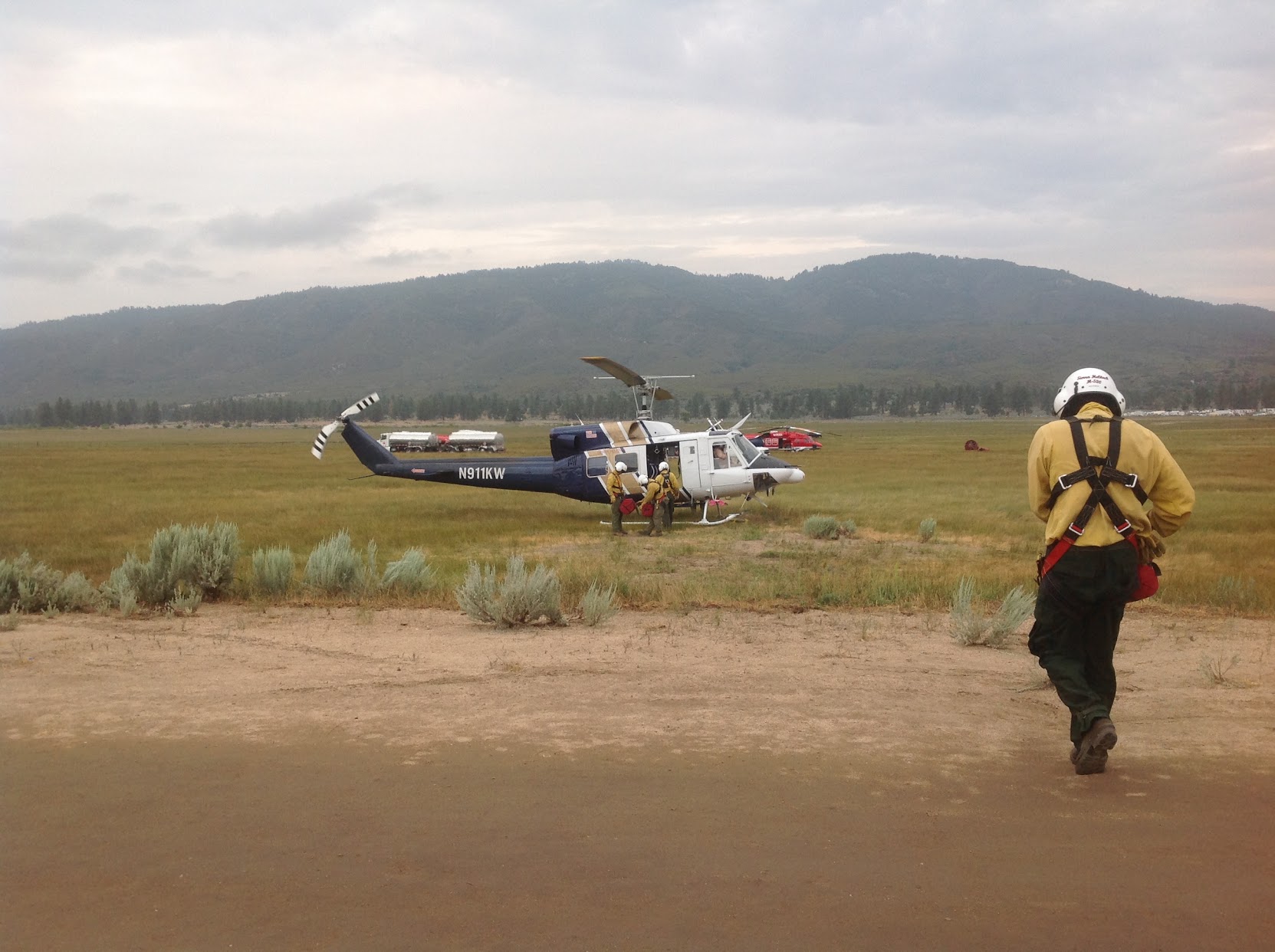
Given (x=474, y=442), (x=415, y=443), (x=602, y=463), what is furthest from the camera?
(x=415, y=443)

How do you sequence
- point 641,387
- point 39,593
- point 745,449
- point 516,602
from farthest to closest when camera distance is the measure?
point 641,387
point 745,449
point 39,593
point 516,602

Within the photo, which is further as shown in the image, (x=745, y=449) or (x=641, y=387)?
(x=641, y=387)

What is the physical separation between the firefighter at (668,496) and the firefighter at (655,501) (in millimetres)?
53

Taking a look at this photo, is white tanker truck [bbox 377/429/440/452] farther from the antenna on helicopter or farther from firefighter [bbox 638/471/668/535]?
firefighter [bbox 638/471/668/535]

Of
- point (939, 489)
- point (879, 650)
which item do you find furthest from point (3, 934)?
point (939, 489)

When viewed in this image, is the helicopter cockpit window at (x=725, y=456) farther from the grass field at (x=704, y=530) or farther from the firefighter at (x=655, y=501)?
the firefighter at (x=655, y=501)

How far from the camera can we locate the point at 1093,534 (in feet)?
17.1

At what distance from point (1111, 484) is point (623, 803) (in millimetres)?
2853

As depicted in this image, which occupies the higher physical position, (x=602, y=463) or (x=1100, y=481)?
(x=1100, y=481)

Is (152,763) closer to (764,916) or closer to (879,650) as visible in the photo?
(764,916)

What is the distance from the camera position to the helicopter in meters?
22.0

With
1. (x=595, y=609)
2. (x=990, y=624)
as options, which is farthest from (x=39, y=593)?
(x=990, y=624)

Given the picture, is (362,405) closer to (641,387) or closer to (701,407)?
(641,387)

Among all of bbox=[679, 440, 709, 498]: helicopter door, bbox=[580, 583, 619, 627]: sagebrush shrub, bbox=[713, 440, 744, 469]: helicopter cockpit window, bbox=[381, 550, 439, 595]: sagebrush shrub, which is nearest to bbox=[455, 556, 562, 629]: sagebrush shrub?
bbox=[580, 583, 619, 627]: sagebrush shrub
